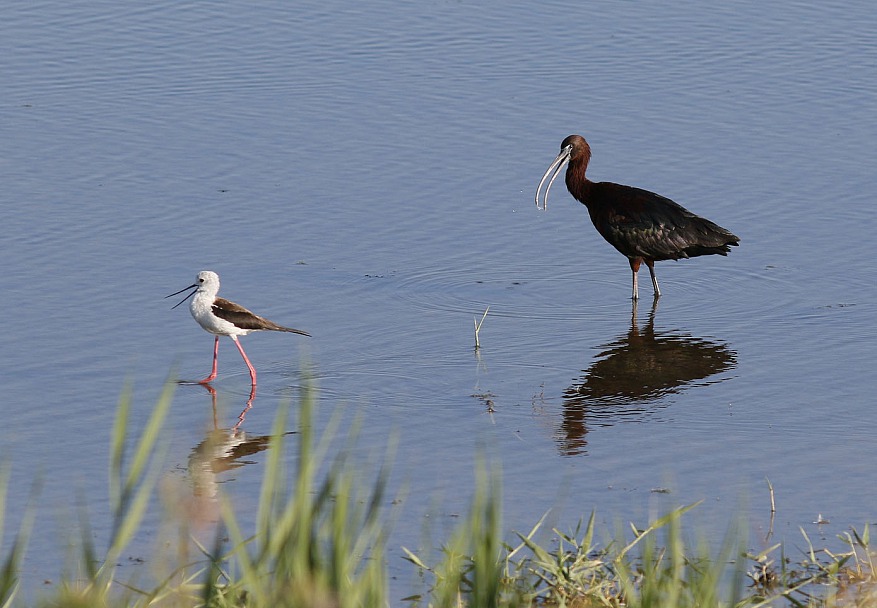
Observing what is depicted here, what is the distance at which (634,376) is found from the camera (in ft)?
33.6

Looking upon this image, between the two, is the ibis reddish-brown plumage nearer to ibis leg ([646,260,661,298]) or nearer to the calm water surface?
ibis leg ([646,260,661,298])

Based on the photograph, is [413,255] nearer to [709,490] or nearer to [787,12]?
[709,490]

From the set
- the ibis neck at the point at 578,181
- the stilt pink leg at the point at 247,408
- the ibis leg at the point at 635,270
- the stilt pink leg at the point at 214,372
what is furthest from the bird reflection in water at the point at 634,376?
the stilt pink leg at the point at 214,372

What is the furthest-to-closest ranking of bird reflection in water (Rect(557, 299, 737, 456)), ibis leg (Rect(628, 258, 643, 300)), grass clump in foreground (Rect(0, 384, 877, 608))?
ibis leg (Rect(628, 258, 643, 300)) → bird reflection in water (Rect(557, 299, 737, 456)) → grass clump in foreground (Rect(0, 384, 877, 608))

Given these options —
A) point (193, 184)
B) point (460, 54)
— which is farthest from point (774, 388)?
point (460, 54)

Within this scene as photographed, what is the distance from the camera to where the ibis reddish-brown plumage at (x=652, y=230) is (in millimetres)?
12281

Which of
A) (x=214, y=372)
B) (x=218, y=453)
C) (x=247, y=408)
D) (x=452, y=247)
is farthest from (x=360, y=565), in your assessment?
(x=452, y=247)

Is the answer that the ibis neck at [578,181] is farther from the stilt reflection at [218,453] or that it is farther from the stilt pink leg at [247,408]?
the stilt reflection at [218,453]

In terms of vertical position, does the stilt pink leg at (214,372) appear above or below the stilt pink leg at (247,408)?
above

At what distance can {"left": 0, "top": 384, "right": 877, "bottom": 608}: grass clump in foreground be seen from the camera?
4.33 meters

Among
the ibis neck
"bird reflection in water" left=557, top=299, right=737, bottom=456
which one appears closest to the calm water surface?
"bird reflection in water" left=557, top=299, right=737, bottom=456

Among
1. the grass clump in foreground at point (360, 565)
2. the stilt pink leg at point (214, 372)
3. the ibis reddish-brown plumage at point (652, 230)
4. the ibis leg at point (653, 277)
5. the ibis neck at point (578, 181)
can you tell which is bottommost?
the grass clump in foreground at point (360, 565)

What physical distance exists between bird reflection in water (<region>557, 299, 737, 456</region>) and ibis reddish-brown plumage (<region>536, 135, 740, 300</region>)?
868mm

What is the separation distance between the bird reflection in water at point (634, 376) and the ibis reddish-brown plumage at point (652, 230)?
0.87m
